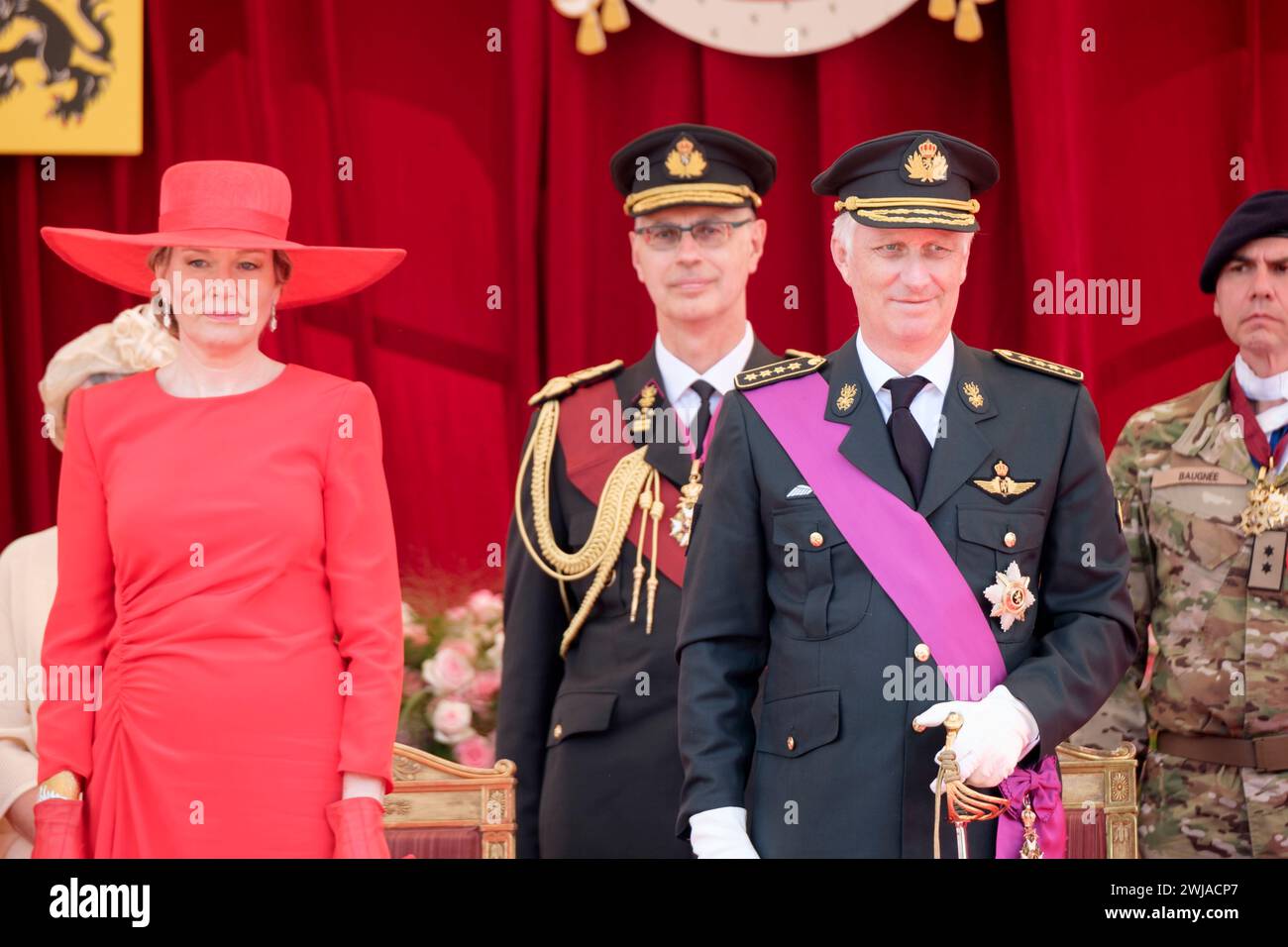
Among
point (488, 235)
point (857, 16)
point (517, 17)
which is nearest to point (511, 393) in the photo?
point (488, 235)

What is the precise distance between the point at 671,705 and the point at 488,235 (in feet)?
4.43

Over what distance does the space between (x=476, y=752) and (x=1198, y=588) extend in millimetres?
1416

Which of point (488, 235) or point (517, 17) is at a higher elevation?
point (517, 17)

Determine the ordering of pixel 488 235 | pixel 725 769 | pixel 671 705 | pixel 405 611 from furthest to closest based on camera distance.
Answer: pixel 488 235, pixel 405 611, pixel 671 705, pixel 725 769

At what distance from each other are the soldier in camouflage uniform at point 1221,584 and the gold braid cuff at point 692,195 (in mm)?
864

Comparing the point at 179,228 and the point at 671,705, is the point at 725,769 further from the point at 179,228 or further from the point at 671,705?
the point at 179,228

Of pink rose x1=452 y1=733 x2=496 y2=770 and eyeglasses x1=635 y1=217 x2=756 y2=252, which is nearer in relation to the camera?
eyeglasses x1=635 y1=217 x2=756 y2=252

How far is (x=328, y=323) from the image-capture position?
4059 mm

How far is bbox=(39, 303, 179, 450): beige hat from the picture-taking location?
344 centimetres

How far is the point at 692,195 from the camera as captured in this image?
342 centimetres

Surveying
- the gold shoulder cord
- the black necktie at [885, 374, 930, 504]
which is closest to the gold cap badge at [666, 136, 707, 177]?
the gold shoulder cord

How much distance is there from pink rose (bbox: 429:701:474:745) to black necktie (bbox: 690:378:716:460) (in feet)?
2.55

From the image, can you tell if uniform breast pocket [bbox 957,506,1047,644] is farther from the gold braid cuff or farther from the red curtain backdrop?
the red curtain backdrop

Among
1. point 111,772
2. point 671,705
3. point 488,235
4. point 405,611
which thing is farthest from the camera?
point 488,235
